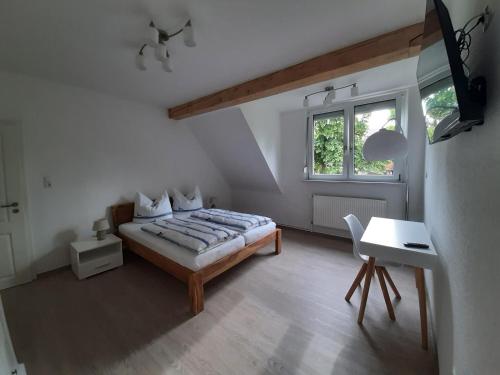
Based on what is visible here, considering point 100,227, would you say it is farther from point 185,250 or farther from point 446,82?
point 446,82

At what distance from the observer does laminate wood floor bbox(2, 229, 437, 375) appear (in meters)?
1.44

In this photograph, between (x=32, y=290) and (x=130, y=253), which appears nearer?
(x=32, y=290)

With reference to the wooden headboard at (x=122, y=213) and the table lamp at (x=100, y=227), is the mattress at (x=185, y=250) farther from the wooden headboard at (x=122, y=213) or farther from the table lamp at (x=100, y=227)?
the wooden headboard at (x=122, y=213)

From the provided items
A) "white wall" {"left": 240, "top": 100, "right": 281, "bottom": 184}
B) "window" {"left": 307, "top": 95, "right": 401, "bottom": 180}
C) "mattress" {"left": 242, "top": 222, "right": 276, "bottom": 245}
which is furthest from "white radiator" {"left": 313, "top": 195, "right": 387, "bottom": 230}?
"mattress" {"left": 242, "top": 222, "right": 276, "bottom": 245}

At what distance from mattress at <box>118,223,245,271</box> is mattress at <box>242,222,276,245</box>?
4.0 inches

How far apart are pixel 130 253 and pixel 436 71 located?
3784 mm

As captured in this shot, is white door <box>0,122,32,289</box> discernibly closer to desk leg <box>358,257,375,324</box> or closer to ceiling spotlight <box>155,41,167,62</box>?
ceiling spotlight <box>155,41,167,62</box>

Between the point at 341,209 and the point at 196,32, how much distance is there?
317 centimetres

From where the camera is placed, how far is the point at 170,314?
1.92 meters

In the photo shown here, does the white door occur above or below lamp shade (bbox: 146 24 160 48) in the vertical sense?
below

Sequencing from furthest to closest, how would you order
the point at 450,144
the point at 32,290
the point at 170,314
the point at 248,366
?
the point at 32,290, the point at 170,314, the point at 248,366, the point at 450,144

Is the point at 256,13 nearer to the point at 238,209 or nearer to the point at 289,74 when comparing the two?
the point at 289,74

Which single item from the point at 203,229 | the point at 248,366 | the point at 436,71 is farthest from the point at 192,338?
the point at 436,71

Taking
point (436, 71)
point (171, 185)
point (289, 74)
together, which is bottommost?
point (171, 185)
